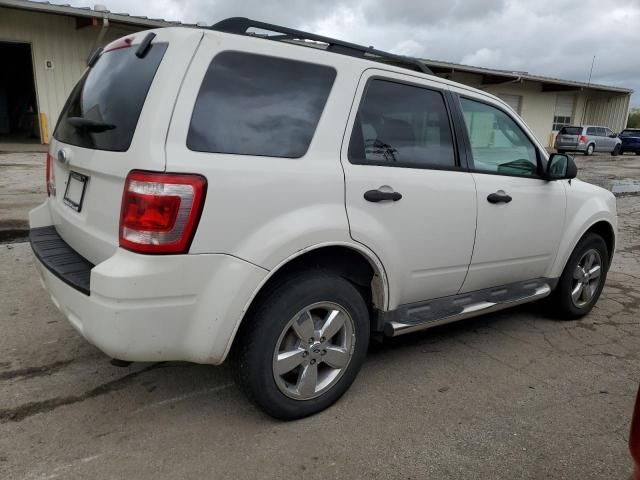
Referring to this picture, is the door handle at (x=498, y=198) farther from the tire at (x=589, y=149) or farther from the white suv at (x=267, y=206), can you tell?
the tire at (x=589, y=149)

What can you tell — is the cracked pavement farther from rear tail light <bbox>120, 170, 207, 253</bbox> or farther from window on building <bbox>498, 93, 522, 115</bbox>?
window on building <bbox>498, 93, 522, 115</bbox>

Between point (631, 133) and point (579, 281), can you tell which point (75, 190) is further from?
point (631, 133)

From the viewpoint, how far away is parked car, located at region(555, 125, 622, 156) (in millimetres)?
27422

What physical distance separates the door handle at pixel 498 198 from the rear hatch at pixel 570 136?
90.1ft

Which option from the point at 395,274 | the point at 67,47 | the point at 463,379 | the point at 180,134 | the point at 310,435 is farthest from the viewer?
the point at 67,47

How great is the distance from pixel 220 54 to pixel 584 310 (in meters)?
3.75

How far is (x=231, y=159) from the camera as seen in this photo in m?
2.30

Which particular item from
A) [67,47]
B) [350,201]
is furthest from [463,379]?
[67,47]

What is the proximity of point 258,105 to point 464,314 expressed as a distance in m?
1.93

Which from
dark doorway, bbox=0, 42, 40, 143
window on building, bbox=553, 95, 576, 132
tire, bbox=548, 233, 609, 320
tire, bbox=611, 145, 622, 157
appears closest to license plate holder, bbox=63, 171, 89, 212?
tire, bbox=548, 233, 609, 320

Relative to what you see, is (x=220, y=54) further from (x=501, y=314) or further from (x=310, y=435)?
(x=501, y=314)

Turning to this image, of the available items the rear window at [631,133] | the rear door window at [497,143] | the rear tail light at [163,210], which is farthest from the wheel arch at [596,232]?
the rear window at [631,133]

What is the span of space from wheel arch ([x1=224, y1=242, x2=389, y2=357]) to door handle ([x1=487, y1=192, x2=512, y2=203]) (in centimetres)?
100

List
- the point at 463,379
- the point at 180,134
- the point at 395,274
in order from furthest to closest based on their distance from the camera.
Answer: the point at 463,379
the point at 395,274
the point at 180,134
